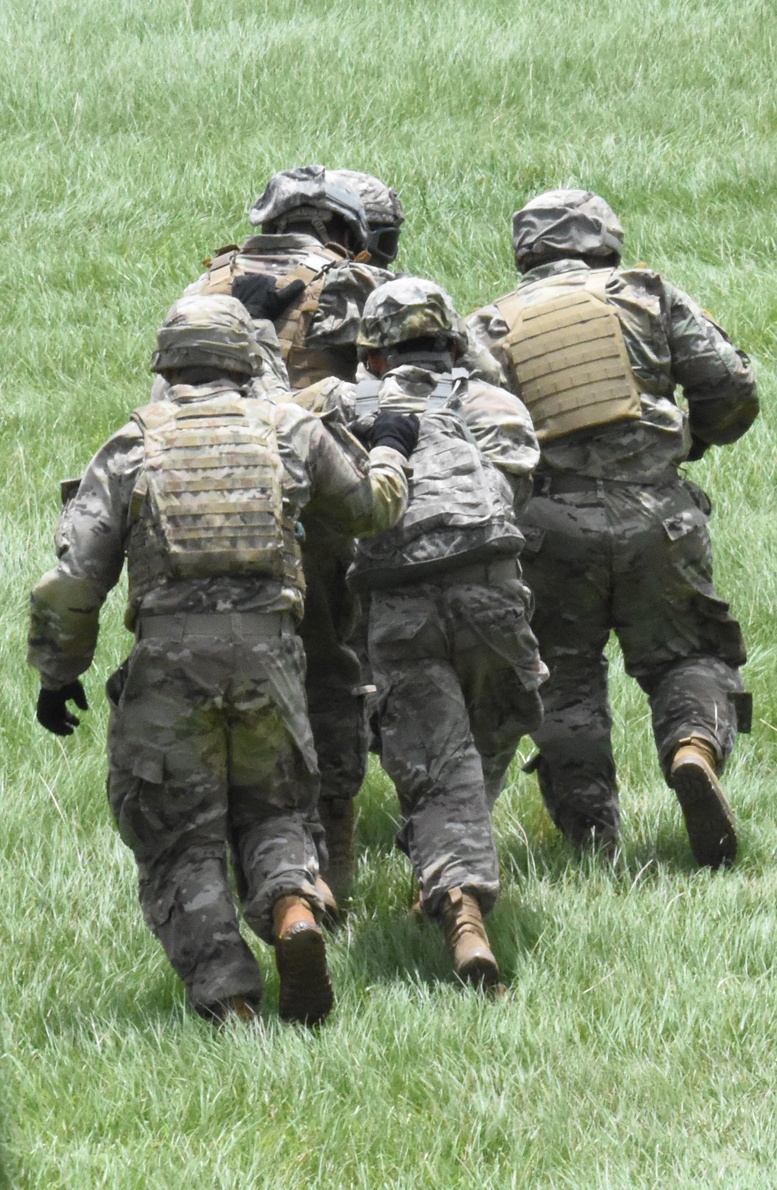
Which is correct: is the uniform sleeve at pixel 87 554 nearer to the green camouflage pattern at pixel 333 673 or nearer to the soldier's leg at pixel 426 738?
the soldier's leg at pixel 426 738

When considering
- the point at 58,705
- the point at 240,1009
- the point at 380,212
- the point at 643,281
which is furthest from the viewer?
the point at 380,212

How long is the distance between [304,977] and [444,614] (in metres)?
1.24

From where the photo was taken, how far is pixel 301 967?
192 inches

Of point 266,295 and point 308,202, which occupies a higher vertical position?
point 308,202

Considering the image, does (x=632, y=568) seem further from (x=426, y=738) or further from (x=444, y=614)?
(x=426, y=738)

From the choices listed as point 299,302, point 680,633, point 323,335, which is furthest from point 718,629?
point 299,302

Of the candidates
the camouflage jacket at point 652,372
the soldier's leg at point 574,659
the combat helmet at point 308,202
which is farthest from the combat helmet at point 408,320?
the combat helmet at point 308,202

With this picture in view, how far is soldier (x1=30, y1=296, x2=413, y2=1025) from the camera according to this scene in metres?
5.06

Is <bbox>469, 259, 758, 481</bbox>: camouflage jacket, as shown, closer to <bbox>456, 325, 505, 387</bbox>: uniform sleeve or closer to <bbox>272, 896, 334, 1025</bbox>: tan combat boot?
<bbox>456, 325, 505, 387</bbox>: uniform sleeve

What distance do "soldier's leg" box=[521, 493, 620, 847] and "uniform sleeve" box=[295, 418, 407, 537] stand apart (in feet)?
3.69

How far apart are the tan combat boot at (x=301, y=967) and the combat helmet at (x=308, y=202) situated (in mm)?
3004

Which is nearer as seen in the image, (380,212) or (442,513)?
(442,513)

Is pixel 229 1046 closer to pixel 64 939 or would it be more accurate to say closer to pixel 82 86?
pixel 64 939

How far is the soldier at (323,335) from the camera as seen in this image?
638 cm
